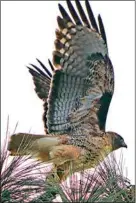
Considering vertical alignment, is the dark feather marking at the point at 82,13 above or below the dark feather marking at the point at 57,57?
above

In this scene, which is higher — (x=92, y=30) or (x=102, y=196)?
(x=92, y=30)

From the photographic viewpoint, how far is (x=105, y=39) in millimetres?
10711

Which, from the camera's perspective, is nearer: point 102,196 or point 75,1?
point 102,196

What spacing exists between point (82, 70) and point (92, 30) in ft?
1.65

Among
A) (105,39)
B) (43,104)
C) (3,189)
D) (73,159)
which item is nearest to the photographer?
(3,189)

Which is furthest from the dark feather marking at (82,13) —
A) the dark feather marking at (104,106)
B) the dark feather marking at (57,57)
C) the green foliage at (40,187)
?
the green foliage at (40,187)

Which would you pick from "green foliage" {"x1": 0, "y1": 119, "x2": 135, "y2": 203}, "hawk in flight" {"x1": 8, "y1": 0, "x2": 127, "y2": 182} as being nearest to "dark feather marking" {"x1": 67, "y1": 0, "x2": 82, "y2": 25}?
"hawk in flight" {"x1": 8, "y1": 0, "x2": 127, "y2": 182}

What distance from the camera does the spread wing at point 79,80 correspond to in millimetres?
10836

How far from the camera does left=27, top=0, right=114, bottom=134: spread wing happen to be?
35.6 ft

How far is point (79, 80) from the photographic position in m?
11.0

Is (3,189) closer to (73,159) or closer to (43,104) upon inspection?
(73,159)

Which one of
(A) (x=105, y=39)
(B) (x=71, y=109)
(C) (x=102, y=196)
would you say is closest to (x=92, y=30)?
(A) (x=105, y=39)

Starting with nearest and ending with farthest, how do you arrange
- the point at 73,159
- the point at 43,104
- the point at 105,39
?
1. the point at 73,159
2. the point at 105,39
3. the point at 43,104

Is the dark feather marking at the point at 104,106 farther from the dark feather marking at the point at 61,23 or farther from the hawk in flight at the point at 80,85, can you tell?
the dark feather marking at the point at 61,23
